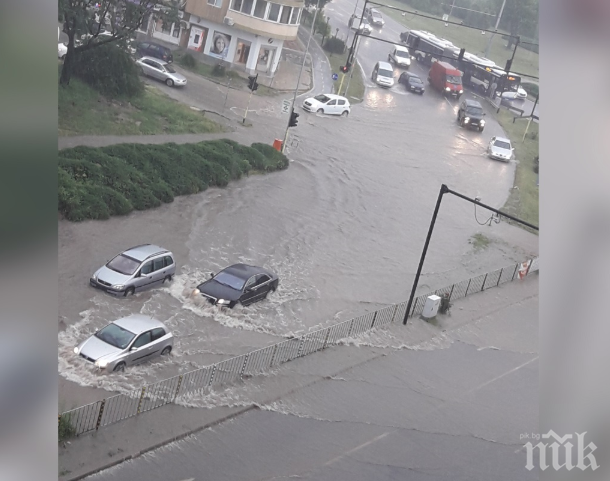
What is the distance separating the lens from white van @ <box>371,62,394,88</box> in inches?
1244

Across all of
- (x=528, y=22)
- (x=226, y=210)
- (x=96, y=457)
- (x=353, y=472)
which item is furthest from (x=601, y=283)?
(x=226, y=210)

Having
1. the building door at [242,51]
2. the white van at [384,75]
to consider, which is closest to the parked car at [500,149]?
the white van at [384,75]

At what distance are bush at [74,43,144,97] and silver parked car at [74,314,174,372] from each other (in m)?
11.4

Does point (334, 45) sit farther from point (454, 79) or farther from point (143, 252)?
point (143, 252)

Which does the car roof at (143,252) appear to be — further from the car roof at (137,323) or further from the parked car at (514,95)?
the parked car at (514,95)

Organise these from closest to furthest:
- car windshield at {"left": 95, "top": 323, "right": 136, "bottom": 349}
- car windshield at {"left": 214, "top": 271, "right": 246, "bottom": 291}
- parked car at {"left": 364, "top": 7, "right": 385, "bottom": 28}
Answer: car windshield at {"left": 95, "top": 323, "right": 136, "bottom": 349}
car windshield at {"left": 214, "top": 271, "right": 246, "bottom": 291}
parked car at {"left": 364, "top": 7, "right": 385, "bottom": 28}

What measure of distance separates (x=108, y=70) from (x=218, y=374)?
1247cm

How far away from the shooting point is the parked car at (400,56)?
3312 centimetres

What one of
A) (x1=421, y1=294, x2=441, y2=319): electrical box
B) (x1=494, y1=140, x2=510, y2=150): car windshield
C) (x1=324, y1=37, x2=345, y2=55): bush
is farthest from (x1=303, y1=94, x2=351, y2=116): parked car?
(x1=421, y1=294, x2=441, y2=319): electrical box

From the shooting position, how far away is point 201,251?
48.9 ft

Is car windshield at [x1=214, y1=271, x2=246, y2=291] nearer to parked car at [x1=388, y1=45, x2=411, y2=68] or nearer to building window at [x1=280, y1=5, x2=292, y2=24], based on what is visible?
building window at [x1=280, y1=5, x2=292, y2=24]

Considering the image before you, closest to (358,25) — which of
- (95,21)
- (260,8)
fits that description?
(260,8)

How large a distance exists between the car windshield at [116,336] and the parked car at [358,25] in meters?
23.7

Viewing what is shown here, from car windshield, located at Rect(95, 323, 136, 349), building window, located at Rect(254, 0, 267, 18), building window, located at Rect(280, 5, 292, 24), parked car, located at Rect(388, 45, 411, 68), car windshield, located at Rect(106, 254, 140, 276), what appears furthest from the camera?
parked car, located at Rect(388, 45, 411, 68)
